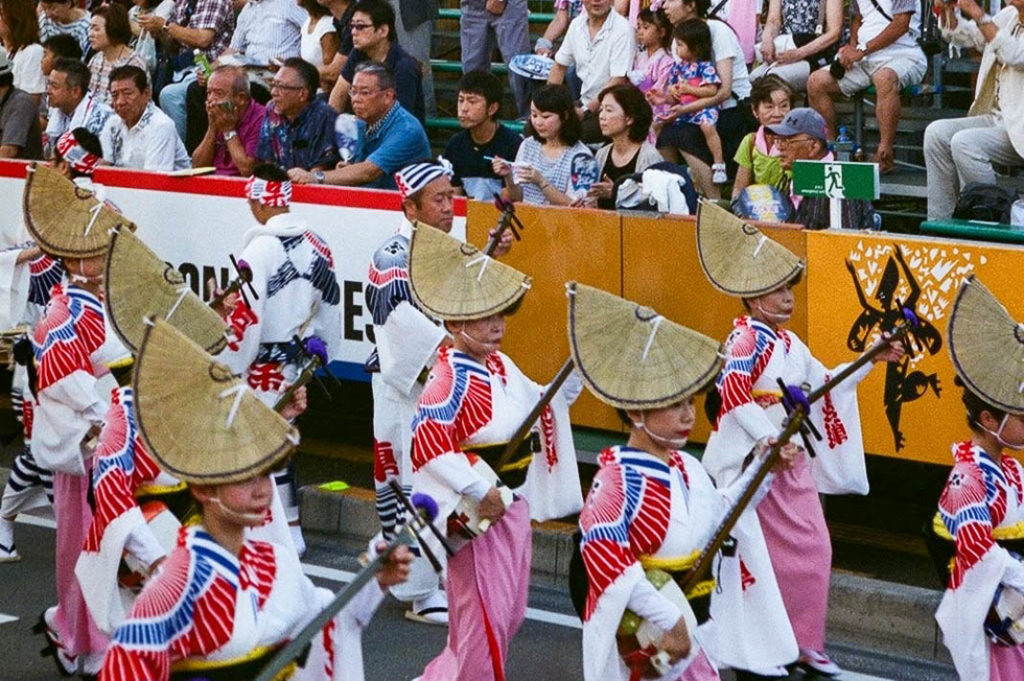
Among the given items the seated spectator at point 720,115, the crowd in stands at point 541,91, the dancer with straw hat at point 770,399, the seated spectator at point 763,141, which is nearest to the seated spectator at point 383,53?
the crowd in stands at point 541,91

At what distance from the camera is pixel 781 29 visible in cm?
1161

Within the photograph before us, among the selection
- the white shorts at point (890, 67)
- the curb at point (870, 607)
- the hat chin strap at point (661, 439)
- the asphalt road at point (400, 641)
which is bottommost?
the asphalt road at point (400, 641)

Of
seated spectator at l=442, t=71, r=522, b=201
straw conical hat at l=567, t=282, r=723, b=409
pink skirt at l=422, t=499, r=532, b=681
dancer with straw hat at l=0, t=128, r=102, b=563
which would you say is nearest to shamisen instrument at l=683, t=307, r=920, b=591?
straw conical hat at l=567, t=282, r=723, b=409

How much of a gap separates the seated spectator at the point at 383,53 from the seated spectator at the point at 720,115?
1.71 meters

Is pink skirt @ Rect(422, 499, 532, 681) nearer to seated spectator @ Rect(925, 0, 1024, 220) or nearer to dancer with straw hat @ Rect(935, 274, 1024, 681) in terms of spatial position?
dancer with straw hat @ Rect(935, 274, 1024, 681)

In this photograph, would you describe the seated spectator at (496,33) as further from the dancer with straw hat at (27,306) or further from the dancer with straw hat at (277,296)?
the dancer with straw hat at (277,296)

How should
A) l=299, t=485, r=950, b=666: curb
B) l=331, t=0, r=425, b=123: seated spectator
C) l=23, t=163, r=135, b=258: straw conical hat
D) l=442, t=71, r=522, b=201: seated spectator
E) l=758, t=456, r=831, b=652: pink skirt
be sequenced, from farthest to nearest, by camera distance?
l=331, t=0, r=425, b=123: seated spectator → l=442, t=71, r=522, b=201: seated spectator → l=299, t=485, r=950, b=666: curb → l=23, t=163, r=135, b=258: straw conical hat → l=758, t=456, r=831, b=652: pink skirt

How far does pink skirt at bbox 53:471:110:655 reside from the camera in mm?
7598

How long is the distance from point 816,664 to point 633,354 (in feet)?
7.72

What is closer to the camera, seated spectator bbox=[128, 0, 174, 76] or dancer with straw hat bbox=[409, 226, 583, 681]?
dancer with straw hat bbox=[409, 226, 583, 681]

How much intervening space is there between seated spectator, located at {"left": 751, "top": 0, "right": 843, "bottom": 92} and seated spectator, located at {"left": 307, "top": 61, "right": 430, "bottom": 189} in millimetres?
2244

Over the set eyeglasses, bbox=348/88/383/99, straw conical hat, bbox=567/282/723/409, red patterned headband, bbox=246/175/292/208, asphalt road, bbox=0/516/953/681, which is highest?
eyeglasses, bbox=348/88/383/99

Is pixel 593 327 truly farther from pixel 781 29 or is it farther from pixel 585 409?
pixel 781 29

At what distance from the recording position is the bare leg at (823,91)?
36.4ft
